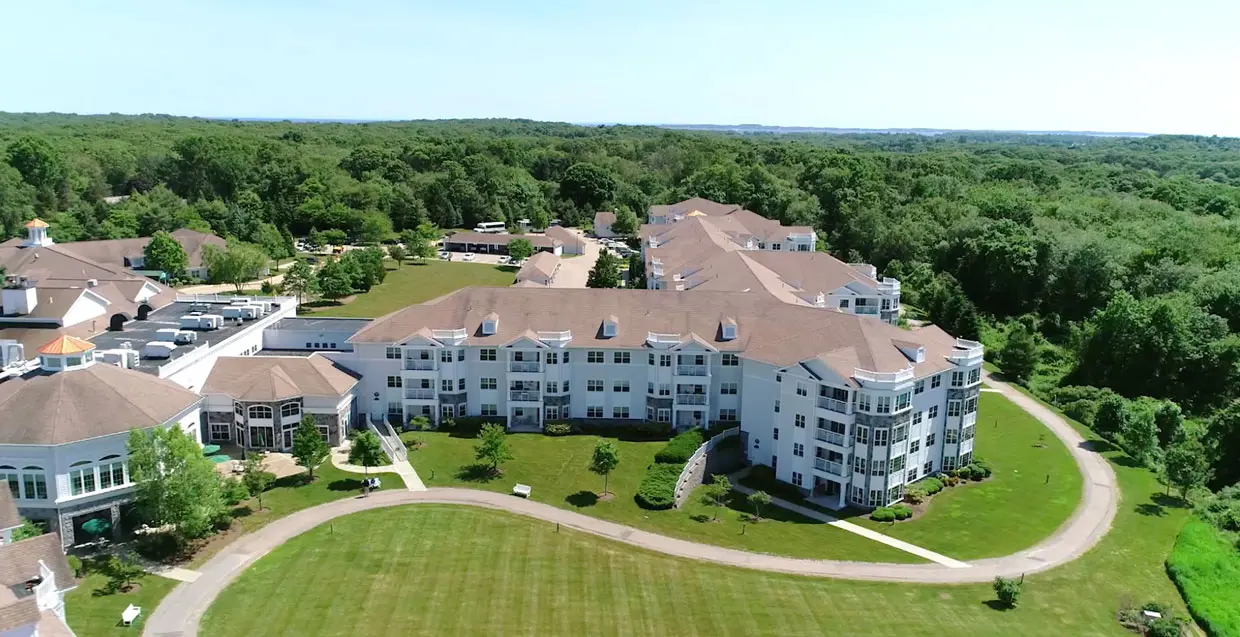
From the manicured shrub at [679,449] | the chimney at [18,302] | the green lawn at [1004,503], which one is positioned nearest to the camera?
the green lawn at [1004,503]

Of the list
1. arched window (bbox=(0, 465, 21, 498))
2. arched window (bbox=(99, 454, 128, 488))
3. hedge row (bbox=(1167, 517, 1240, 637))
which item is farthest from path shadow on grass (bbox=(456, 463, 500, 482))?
hedge row (bbox=(1167, 517, 1240, 637))

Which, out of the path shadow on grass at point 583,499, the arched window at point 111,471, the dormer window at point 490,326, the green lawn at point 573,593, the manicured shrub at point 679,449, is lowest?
the green lawn at point 573,593

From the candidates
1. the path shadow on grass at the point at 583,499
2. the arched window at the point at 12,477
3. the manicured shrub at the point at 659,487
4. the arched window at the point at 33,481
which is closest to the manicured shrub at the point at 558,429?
the manicured shrub at the point at 659,487

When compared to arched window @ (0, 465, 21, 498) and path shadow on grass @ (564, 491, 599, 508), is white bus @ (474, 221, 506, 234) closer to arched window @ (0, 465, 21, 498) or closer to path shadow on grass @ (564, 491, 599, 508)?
path shadow on grass @ (564, 491, 599, 508)

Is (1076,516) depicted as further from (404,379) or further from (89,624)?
(89,624)

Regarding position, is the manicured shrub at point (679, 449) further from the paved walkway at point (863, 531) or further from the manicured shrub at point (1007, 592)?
the manicured shrub at point (1007, 592)

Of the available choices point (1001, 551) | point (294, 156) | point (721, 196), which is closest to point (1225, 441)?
point (1001, 551)
